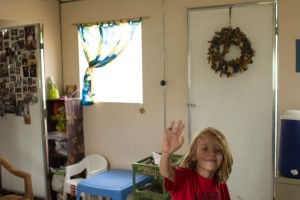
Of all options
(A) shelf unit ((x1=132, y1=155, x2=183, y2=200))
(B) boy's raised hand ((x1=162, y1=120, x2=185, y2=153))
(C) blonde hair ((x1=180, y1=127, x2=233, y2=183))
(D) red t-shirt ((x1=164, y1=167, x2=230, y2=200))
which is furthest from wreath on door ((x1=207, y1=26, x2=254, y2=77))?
(B) boy's raised hand ((x1=162, y1=120, x2=185, y2=153))

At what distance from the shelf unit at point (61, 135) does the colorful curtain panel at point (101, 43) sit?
0.23m

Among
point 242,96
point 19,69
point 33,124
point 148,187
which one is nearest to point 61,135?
point 33,124

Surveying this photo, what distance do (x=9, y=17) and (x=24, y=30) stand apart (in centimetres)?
22

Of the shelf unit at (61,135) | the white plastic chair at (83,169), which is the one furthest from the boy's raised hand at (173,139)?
the shelf unit at (61,135)

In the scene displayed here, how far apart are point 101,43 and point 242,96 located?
5.64ft

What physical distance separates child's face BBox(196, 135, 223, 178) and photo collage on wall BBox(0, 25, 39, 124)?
8.90 feet

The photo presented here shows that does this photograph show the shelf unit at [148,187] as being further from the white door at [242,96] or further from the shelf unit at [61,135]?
the shelf unit at [61,135]

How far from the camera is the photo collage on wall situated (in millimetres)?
3967

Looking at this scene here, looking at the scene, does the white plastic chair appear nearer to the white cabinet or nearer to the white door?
the white door

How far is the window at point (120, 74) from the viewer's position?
3975 millimetres

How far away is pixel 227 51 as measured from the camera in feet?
11.0

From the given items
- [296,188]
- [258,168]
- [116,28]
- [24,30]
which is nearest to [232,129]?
[258,168]

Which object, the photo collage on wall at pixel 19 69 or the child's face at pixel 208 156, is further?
the photo collage on wall at pixel 19 69

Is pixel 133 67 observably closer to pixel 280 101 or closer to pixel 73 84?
pixel 73 84
